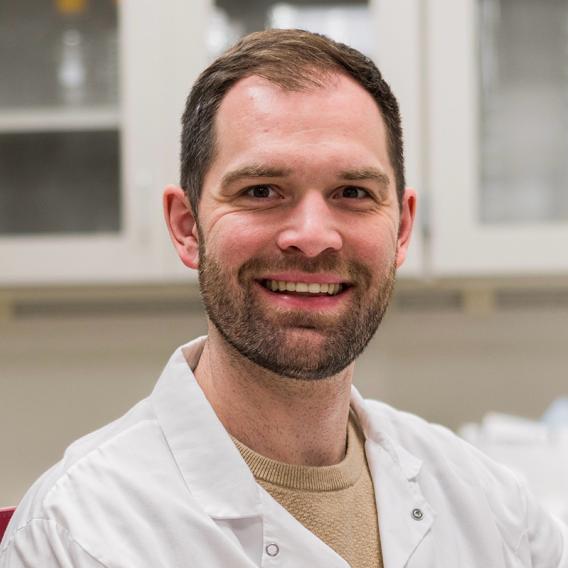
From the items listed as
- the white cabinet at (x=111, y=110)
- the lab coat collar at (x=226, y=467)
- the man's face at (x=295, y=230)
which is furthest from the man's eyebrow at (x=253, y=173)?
the white cabinet at (x=111, y=110)

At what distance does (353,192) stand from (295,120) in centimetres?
11

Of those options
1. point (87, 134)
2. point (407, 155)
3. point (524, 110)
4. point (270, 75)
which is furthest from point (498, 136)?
point (270, 75)

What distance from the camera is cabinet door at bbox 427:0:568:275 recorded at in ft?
6.02

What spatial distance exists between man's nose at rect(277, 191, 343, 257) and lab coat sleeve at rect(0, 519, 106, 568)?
0.38 metres

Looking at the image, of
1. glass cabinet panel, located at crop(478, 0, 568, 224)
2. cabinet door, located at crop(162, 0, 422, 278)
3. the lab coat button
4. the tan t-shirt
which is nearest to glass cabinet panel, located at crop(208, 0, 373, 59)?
cabinet door, located at crop(162, 0, 422, 278)

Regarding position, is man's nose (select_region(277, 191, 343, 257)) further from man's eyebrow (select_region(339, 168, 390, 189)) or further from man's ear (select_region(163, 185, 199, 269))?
man's ear (select_region(163, 185, 199, 269))

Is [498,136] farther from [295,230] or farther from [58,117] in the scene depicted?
[295,230]

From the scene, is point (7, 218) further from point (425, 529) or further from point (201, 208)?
point (425, 529)

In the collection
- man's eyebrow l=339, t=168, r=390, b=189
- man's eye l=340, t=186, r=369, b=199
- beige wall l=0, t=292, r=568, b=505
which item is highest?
man's eyebrow l=339, t=168, r=390, b=189

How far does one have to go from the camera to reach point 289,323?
3.37 feet

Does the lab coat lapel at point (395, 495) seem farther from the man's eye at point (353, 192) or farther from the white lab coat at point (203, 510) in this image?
the man's eye at point (353, 192)

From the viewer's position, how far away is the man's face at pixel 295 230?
1018mm

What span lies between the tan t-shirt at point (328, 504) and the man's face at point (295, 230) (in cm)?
13

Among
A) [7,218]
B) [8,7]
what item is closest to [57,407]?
[7,218]
